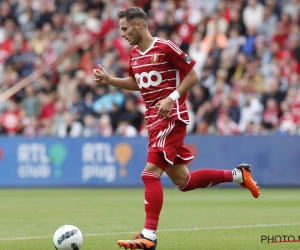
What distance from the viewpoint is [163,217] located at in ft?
38.8

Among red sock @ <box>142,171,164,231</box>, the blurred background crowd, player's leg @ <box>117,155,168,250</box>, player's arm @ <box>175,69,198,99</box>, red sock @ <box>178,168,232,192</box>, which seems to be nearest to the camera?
player's leg @ <box>117,155,168,250</box>

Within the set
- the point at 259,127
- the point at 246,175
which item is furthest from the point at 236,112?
the point at 246,175

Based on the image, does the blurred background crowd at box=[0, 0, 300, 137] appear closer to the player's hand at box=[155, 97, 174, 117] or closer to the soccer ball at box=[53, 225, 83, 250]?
Result: the player's hand at box=[155, 97, 174, 117]

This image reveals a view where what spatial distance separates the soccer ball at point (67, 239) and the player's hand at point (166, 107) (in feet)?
4.58


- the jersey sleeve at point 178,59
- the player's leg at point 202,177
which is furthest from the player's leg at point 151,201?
the jersey sleeve at point 178,59

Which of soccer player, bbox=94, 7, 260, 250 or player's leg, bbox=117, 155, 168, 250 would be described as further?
soccer player, bbox=94, 7, 260, 250

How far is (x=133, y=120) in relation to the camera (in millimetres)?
20094

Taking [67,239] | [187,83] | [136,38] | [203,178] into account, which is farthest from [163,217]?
[67,239]

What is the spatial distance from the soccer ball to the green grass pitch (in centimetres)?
46

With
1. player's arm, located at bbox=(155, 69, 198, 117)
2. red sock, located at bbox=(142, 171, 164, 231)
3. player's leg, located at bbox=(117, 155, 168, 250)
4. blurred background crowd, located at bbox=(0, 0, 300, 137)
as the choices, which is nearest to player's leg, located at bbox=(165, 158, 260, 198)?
player's leg, located at bbox=(117, 155, 168, 250)

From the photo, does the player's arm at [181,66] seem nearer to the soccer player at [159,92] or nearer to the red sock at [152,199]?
the soccer player at [159,92]

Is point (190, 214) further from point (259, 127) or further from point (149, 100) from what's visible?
point (259, 127)

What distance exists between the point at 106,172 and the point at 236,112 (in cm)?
328

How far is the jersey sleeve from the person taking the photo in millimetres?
8281
